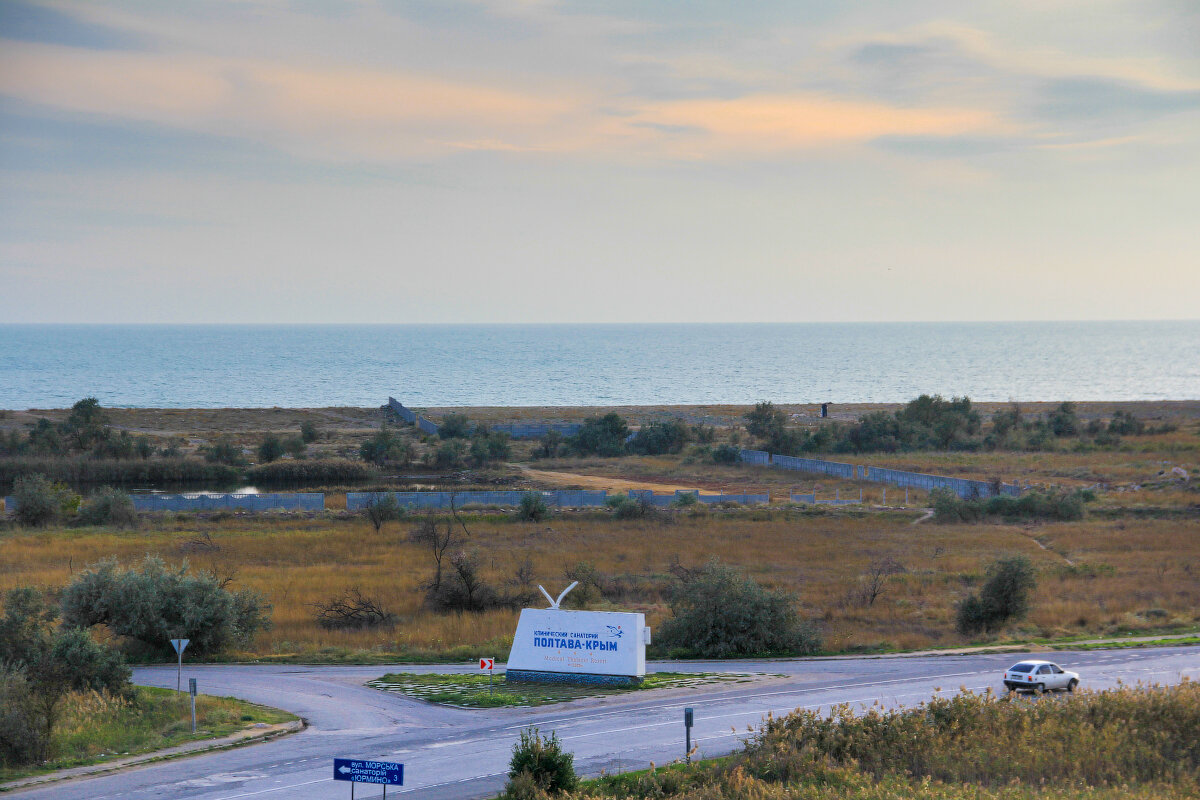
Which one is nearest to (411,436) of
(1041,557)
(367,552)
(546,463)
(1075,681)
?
(546,463)

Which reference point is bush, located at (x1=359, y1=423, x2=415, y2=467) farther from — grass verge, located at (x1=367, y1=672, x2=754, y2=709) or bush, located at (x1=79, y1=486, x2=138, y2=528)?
grass verge, located at (x1=367, y1=672, x2=754, y2=709)

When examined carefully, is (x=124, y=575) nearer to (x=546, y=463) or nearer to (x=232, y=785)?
(x=232, y=785)

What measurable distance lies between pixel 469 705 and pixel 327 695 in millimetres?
3796

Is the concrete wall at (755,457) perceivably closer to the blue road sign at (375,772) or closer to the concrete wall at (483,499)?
the concrete wall at (483,499)

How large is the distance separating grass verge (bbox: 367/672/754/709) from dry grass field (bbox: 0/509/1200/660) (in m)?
3.31

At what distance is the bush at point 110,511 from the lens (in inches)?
2256

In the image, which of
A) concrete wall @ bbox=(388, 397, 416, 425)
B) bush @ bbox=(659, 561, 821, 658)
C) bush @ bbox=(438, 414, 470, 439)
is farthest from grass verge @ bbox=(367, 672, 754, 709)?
concrete wall @ bbox=(388, 397, 416, 425)

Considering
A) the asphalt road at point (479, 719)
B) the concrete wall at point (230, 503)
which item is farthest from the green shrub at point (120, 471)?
the asphalt road at point (479, 719)

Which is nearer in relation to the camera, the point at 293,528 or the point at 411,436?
the point at 293,528

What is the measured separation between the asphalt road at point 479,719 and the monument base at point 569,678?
29.9 inches

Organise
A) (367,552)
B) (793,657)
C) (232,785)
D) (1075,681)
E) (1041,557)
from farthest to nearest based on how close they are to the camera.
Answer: (367,552)
(1041,557)
(793,657)
(1075,681)
(232,785)

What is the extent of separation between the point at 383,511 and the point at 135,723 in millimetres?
34365

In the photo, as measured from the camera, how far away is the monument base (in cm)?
2594

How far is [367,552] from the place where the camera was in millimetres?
48406
